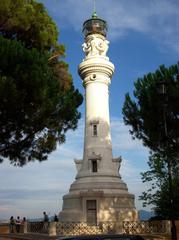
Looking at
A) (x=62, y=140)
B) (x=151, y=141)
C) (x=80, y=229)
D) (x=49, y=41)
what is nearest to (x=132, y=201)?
(x=80, y=229)

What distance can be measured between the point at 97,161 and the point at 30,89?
1285 cm

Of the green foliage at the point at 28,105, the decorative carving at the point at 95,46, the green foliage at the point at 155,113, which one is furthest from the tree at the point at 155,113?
the decorative carving at the point at 95,46

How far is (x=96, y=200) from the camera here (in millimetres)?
27703

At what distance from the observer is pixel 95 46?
3209 cm

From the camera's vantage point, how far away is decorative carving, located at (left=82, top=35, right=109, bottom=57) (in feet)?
105

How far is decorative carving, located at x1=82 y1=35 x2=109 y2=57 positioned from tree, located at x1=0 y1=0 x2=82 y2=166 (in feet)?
31.1

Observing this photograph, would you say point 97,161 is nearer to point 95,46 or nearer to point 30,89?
point 95,46

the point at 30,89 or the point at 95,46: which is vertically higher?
the point at 95,46

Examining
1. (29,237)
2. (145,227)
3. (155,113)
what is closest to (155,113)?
(155,113)

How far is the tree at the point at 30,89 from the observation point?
57.6ft

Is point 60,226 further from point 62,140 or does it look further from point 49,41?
point 49,41

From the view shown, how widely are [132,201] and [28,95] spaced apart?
45.9 ft

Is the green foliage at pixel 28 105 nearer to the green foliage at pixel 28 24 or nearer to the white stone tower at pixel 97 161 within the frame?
the green foliage at pixel 28 24

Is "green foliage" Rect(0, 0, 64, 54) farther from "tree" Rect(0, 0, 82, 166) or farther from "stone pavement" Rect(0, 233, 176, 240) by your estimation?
"stone pavement" Rect(0, 233, 176, 240)
